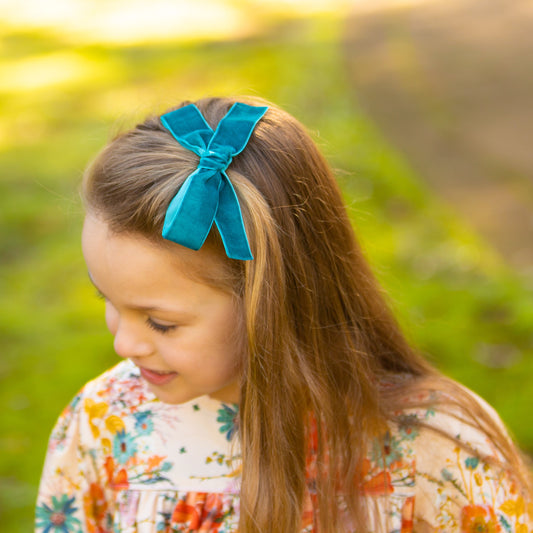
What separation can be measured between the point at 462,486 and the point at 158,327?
2.35ft

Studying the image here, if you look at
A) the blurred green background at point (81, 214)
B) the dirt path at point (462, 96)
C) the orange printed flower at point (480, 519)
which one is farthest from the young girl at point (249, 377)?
the dirt path at point (462, 96)

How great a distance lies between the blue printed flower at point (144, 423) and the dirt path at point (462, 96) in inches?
106

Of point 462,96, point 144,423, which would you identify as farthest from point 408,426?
point 462,96

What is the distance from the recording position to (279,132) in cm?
156

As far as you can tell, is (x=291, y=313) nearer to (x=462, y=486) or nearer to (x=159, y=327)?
(x=159, y=327)

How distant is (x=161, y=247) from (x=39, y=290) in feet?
9.25

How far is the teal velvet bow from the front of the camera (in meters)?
1.40

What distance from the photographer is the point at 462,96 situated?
264 inches

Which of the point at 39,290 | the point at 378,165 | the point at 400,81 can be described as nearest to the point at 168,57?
the point at 400,81

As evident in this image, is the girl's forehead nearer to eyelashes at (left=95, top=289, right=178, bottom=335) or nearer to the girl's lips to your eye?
eyelashes at (left=95, top=289, right=178, bottom=335)

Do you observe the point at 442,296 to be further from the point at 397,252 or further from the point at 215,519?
the point at 215,519

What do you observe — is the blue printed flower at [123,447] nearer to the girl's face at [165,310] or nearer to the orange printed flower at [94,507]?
the orange printed flower at [94,507]

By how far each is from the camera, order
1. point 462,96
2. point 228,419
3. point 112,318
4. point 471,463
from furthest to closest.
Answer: point 462,96 → point 228,419 → point 471,463 → point 112,318

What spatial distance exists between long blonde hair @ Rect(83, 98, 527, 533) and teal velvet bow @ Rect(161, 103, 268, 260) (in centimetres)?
3
